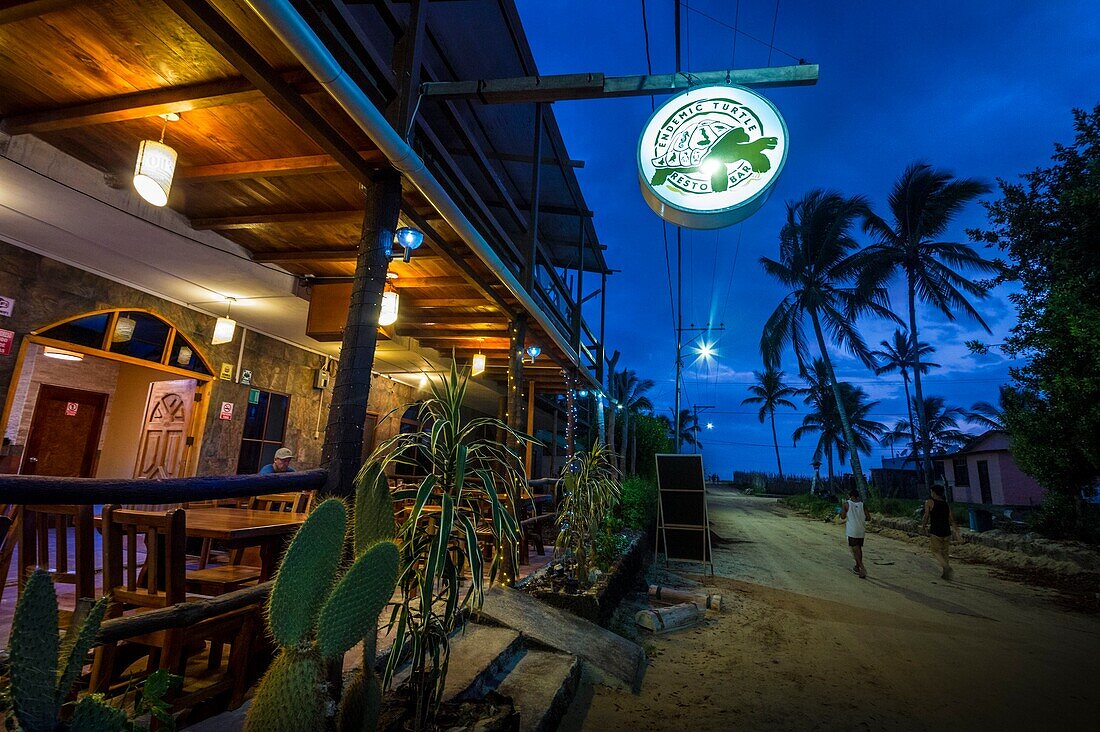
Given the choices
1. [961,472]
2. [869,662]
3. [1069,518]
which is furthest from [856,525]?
[961,472]

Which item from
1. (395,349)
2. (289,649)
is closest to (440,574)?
(289,649)

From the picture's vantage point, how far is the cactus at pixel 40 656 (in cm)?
100

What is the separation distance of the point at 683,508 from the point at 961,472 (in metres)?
25.6

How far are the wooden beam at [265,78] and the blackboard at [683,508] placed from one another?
666cm

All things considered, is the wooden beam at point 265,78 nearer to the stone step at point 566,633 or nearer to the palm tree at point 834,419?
the stone step at point 566,633

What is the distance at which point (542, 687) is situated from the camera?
296 centimetres

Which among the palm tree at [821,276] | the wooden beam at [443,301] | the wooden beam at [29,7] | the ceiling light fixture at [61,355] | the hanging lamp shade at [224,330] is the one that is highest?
the palm tree at [821,276]

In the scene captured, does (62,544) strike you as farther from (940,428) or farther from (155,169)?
(940,428)

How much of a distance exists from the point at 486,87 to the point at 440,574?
3669 mm

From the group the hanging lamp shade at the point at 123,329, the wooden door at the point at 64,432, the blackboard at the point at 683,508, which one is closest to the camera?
the hanging lamp shade at the point at 123,329

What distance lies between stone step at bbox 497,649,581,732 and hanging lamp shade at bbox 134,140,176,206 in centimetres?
392

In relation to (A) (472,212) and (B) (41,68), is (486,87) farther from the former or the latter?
(B) (41,68)

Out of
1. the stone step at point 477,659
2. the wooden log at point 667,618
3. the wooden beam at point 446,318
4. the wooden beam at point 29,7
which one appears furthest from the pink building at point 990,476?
the wooden beam at point 29,7

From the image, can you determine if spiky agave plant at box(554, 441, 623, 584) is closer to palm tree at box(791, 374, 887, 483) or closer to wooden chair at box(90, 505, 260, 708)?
wooden chair at box(90, 505, 260, 708)
